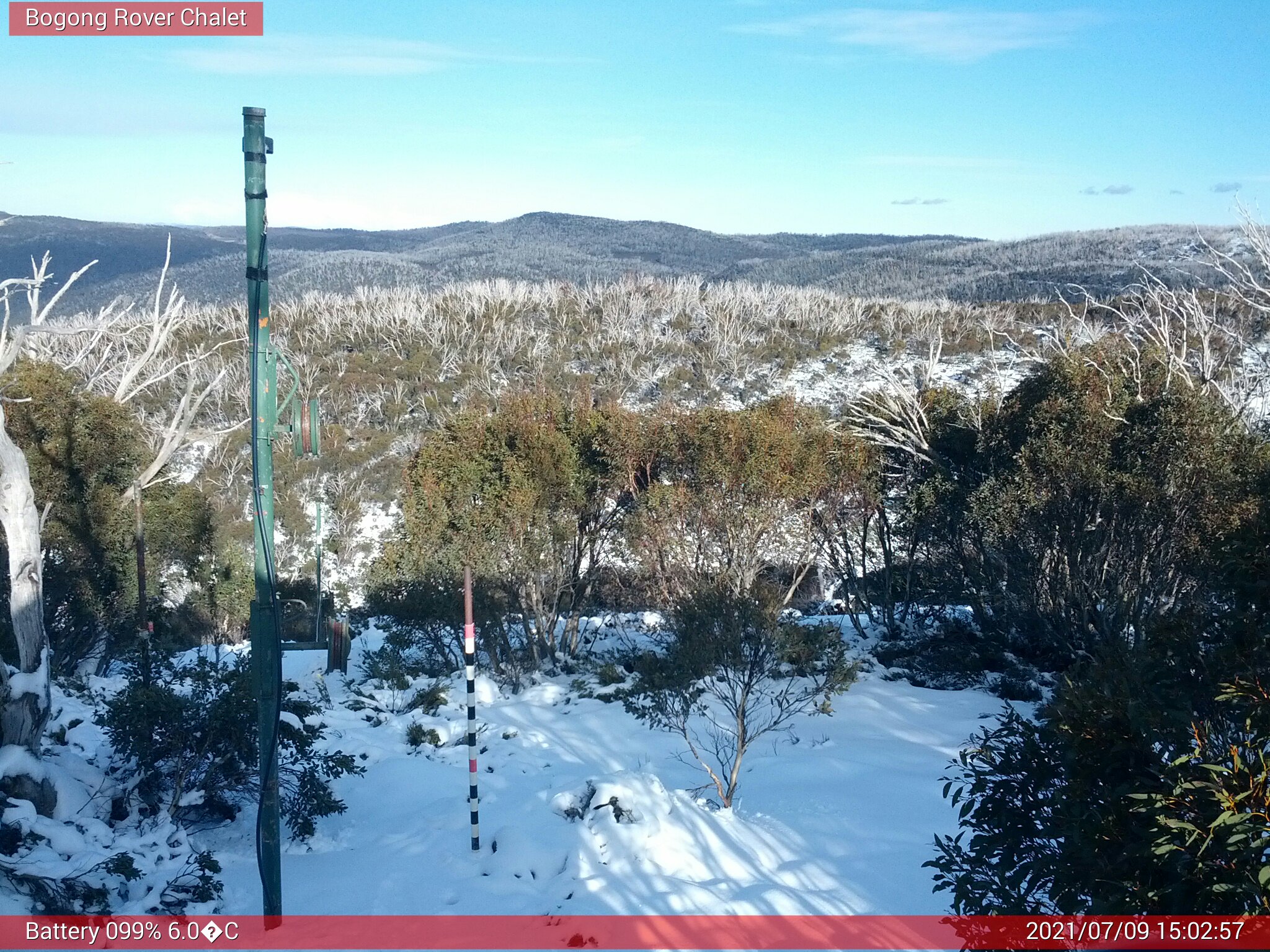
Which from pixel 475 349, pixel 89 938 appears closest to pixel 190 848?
pixel 89 938

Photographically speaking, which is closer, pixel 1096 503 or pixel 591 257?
pixel 1096 503

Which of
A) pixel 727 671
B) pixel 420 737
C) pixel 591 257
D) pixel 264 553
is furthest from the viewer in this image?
pixel 591 257

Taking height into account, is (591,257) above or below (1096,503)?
above

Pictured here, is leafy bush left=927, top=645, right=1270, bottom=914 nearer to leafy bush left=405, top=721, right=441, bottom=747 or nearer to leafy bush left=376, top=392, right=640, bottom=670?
leafy bush left=405, top=721, right=441, bottom=747

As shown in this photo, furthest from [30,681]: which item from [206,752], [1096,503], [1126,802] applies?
[1096,503]

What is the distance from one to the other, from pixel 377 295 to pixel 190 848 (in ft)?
181

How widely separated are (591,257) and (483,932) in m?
105

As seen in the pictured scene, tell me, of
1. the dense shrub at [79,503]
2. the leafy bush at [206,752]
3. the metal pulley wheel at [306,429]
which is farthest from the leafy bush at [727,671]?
the dense shrub at [79,503]

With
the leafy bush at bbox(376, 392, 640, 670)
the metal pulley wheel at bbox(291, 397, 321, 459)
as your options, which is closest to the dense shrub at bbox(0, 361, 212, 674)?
the leafy bush at bbox(376, 392, 640, 670)

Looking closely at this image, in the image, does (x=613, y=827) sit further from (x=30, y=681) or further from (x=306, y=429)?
(x=30, y=681)

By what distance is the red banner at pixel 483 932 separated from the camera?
16.2 feet

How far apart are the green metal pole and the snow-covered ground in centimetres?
103

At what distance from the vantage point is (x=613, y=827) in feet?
21.5

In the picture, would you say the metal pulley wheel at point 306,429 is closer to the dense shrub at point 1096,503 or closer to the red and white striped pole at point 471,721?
the red and white striped pole at point 471,721
